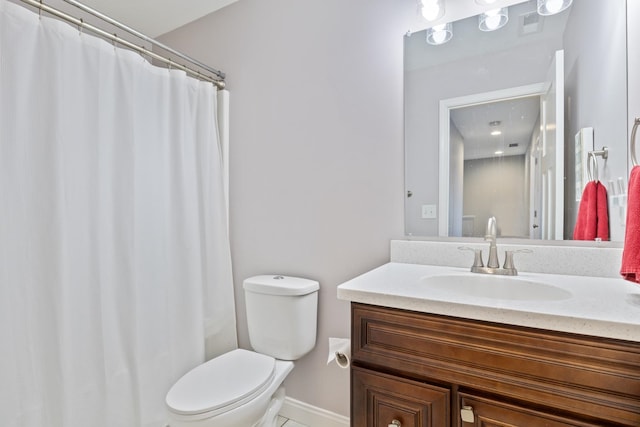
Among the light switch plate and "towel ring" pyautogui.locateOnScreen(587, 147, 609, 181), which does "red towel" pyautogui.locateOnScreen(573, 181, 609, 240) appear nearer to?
"towel ring" pyautogui.locateOnScreen(587, 147, 609, 181)

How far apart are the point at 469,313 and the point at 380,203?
2.48 feet

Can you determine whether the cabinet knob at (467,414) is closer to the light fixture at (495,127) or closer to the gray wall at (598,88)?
the gray wall at (598,88)

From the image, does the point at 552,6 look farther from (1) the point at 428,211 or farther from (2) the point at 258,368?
(2) the point at 258,368

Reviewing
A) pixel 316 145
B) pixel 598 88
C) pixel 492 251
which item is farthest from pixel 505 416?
pixel 316 145

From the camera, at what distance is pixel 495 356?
30.2 inches

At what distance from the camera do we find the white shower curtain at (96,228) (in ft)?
3.61

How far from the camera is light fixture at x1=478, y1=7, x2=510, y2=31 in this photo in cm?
126

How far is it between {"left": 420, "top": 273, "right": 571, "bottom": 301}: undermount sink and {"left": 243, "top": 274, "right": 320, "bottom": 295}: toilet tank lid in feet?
2.01

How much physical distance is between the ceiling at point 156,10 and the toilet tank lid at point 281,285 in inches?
66.1

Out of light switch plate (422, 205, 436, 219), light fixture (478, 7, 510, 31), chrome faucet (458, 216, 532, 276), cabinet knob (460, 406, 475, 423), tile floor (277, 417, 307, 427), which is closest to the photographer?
cabinet knob (460, 406, 475, 423)

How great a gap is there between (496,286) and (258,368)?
1.05 m

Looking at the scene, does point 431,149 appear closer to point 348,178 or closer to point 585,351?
point 348,178

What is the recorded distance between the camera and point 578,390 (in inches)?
27.1

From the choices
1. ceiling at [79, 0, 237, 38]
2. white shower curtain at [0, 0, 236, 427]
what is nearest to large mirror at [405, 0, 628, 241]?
white shower curtain at [0, 0, 236, 427]
